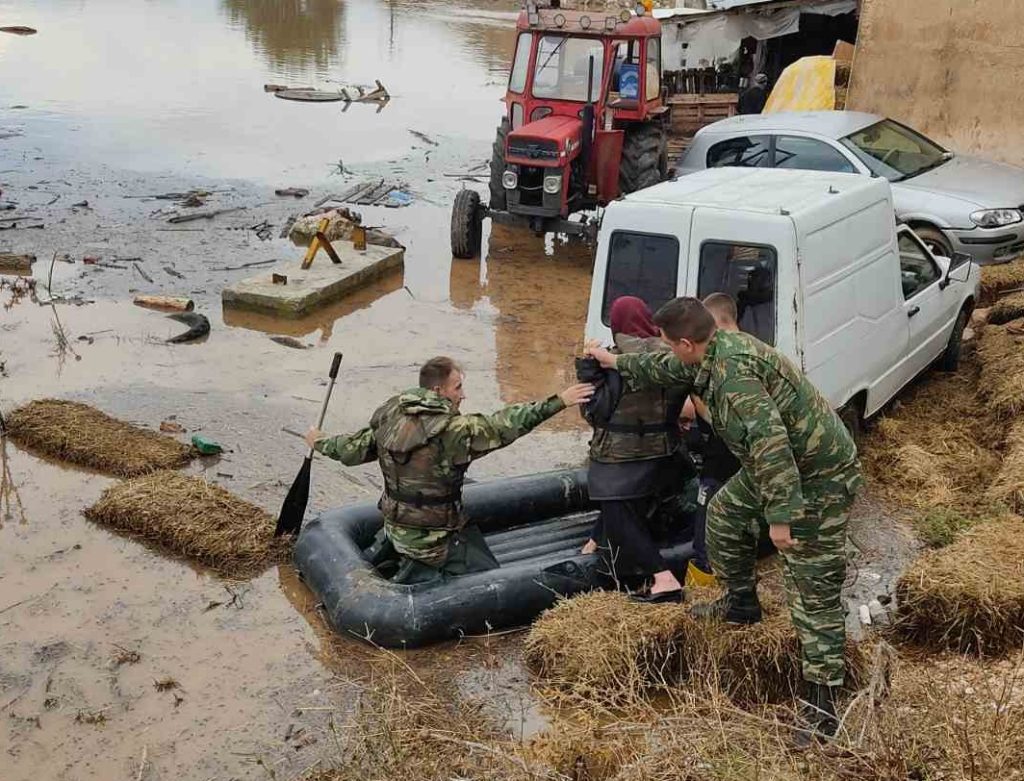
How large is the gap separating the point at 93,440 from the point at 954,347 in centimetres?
684

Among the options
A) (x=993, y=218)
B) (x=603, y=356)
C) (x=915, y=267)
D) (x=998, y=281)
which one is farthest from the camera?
(x=993, y=218)

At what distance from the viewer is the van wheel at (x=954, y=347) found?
31.3ft

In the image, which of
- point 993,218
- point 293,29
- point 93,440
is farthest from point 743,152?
point 293,29

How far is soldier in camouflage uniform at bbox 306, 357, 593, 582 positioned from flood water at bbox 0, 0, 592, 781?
0.53m

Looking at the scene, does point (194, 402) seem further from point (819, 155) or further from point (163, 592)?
point (819, 155)

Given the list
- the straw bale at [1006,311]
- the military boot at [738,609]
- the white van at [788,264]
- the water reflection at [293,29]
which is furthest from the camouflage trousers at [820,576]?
the water reflection at [293,29]

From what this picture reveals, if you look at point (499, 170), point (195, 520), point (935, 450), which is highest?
point (499, 170)

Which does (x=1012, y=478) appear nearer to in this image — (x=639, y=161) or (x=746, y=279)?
(x=746, y=279)

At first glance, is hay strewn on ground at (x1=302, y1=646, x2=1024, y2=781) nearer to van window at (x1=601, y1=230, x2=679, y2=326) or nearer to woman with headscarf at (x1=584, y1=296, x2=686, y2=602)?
woman with headscarf at (x1=584, y1=296, x2=686, y2=602)

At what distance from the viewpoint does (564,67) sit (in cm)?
1370

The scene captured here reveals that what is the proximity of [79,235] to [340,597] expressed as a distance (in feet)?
32.6

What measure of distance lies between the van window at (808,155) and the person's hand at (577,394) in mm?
7334

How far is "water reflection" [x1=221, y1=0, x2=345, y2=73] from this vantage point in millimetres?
31750

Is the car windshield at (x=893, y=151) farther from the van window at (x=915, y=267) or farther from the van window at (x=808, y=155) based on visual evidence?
the van window at (x=915, y=267)
